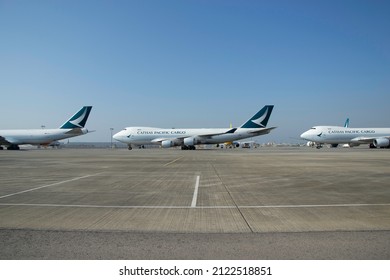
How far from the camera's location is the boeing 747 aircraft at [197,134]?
56.8m

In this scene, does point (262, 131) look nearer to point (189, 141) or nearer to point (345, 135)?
point (189, 141)

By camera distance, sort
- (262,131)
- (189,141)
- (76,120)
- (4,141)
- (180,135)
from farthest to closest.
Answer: (76,120) < (4,141) < (262,131) < (180,135) < (189,141)

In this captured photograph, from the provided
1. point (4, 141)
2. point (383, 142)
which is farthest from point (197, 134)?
point (4, 141)

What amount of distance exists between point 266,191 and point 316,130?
186 feet

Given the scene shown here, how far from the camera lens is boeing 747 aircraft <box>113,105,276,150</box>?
2238 inches

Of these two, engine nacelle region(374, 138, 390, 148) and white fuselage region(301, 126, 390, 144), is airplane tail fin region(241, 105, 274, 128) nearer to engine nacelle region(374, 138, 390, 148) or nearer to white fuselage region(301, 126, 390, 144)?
white fuselage region(301, 126, 390, 144)

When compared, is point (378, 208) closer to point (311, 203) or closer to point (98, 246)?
point (311, 203)

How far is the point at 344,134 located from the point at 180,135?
33.0 meters

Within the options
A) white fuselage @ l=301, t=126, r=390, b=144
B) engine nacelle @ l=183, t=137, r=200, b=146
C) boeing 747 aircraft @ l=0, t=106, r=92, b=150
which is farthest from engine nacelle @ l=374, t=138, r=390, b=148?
boeing 747 aircraft @ l=0, t=106, r=92, b=150

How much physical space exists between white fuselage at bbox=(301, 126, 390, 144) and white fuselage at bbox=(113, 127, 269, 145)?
38.2ft

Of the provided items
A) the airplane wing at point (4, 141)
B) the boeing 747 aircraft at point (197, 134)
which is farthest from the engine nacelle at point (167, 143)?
the airplane wing at point (4, 141)

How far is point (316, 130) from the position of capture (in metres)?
62.0

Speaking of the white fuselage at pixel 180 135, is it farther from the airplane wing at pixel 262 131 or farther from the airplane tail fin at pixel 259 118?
the airplane tail fin at pixel 259 118

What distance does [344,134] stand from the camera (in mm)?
60562
